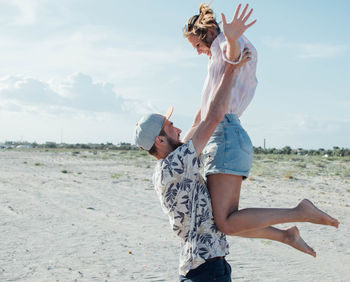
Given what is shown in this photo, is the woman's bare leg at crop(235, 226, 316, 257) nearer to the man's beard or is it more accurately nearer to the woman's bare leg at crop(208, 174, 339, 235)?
the woman's bare leg at crop(208, 174, 339, 235)

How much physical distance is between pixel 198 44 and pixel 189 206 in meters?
1.26

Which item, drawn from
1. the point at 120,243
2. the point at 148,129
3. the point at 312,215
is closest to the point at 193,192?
the point at 148,129

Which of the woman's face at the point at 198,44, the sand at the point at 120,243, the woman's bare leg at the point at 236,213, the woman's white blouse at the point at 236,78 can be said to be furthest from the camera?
the sand at the point at 120,243

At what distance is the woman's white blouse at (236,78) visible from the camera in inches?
131

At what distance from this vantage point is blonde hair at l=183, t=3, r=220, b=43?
134 inches

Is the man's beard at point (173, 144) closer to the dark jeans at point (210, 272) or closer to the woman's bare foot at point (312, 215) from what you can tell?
the dark jeans at point (210, 272)

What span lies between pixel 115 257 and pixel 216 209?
386cm

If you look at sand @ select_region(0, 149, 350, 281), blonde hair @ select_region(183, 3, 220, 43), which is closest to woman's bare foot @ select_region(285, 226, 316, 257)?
blonde hair @ select_region(183, 3, 220, 43)

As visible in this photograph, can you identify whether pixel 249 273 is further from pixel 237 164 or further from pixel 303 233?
pixel 237 164

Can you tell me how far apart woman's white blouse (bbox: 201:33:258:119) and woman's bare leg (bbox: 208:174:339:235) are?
526mm

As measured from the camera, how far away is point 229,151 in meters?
3.12

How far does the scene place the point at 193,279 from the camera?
3.04 meters

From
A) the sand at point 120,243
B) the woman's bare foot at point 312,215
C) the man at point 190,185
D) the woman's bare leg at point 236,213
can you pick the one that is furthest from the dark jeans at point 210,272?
the sand at point 120,243

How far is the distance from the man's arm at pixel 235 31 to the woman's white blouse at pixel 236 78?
17cm
